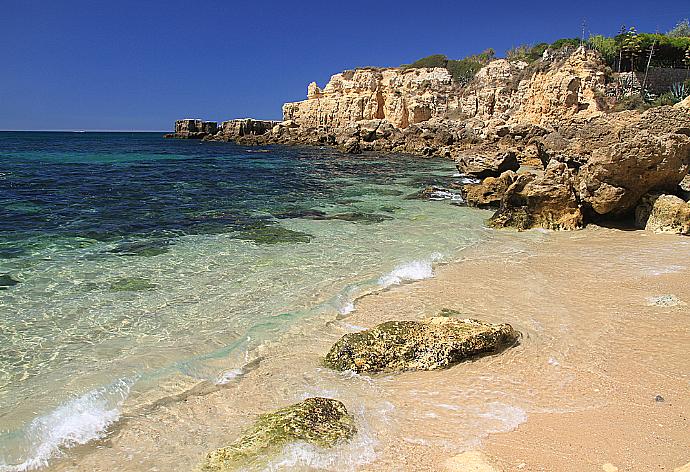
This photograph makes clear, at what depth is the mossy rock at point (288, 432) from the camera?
11.8 feet

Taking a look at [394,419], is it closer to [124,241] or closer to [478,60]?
[124,241]

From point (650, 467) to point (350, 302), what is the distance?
4501mm

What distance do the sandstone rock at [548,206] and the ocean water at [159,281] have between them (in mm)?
1101

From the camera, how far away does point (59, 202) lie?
51.3 ft

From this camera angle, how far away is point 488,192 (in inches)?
617

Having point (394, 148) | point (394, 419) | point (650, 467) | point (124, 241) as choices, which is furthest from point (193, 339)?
point (394, 148)

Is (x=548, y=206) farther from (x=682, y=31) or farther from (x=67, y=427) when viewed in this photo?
(x=682, y=31)

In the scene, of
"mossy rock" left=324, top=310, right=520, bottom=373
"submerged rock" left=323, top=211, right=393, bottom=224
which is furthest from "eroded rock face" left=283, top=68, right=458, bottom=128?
"mossy rock" left=324, top=310, right=520, bottom=373

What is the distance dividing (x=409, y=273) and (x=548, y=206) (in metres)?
5.86

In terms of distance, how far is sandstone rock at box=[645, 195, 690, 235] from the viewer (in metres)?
10.8

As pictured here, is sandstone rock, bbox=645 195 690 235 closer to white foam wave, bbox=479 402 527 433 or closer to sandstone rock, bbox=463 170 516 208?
sandstone rock, bbox=463 170 516 208

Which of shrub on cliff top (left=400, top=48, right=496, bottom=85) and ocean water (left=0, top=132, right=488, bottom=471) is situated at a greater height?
shrub on cliff top (left=400, top=48, right=496, bottom=85)

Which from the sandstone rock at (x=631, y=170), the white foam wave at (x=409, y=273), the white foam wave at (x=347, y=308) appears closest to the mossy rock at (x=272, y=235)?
the white foam wave at (x=409, y=273)

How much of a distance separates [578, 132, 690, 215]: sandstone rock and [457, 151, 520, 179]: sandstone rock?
322 inches
